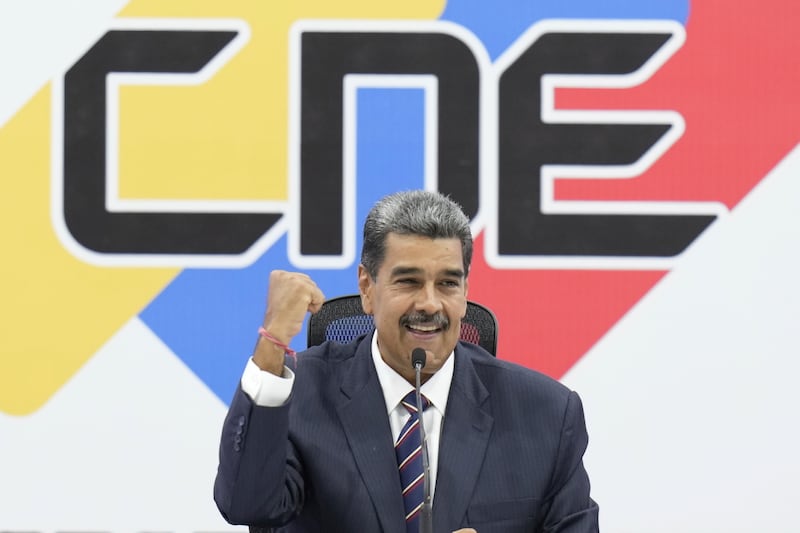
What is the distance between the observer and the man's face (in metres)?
1.76

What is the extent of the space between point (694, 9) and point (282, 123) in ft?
4.59

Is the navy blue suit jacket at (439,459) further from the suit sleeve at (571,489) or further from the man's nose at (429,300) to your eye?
the man's nose at (429,300)

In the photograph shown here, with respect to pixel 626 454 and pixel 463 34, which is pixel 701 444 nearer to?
pixel 626 454

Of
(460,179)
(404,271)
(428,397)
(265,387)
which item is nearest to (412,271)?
(404,271)

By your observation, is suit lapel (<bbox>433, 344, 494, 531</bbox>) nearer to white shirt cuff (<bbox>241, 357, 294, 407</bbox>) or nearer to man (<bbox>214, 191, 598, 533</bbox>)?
man (<bbox>214, 191, 598, 533</bbox>)

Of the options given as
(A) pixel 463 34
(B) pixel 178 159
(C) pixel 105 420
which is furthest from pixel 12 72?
(A) pixel 463 34

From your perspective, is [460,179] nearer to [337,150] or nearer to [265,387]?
[337,150]

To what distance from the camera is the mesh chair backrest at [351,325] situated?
227 cm

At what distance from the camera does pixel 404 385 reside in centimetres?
183

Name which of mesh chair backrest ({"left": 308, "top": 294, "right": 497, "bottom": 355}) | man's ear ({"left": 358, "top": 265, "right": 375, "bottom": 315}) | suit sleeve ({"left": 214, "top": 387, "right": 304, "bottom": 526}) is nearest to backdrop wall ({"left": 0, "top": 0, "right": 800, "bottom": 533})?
mesh chair backrest ({"left": 308, "top": 294, "right": 497, "bottom": 355})

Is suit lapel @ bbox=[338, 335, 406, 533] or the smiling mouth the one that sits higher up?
the smiling mouth

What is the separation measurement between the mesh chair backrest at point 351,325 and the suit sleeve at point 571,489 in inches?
17.6

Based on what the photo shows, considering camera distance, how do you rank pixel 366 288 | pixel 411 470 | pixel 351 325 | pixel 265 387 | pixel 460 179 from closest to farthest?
pixel 265 387 → pixel 411 470 → pixel 366 288 → pixel 351 325 → pixel 460 179

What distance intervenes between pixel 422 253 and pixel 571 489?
0.50 meters
